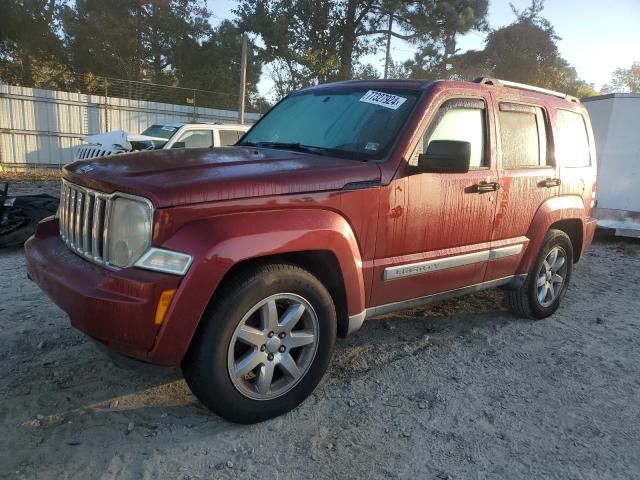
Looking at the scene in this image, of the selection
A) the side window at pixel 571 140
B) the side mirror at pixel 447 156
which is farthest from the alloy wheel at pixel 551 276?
the side mirror at pixel 447 156

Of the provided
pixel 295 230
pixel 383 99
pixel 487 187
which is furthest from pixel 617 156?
pixel 295 230

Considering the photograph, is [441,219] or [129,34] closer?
[441,219]

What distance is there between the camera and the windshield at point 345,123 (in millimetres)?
3270

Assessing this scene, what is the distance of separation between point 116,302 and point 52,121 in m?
15.5

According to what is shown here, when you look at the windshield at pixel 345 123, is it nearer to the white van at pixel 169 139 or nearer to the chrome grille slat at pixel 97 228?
the chrome grille slat at pixel 97 228

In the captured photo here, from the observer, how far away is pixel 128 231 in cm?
244

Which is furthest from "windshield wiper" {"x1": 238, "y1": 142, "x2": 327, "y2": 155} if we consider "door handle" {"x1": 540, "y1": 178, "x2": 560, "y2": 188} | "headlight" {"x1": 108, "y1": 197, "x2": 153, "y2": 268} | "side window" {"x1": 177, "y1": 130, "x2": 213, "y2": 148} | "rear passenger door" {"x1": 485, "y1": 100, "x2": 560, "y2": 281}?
"side window" {"x1": 177, "y1": 130, "x2": 213, "y2": 148}

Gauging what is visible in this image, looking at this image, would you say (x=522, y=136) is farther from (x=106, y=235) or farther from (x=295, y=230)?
(x=106, y=235)

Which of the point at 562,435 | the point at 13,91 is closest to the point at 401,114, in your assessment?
the point at 562,435

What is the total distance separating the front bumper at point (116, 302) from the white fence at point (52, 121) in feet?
46.8

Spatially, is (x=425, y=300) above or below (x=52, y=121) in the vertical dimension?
below

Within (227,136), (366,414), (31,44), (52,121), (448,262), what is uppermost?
(31,44)

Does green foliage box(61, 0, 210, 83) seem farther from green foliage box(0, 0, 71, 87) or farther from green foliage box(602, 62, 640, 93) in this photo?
green foliage box(602, 62, 640, 93)

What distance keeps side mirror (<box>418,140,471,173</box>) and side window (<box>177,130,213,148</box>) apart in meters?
6.64
